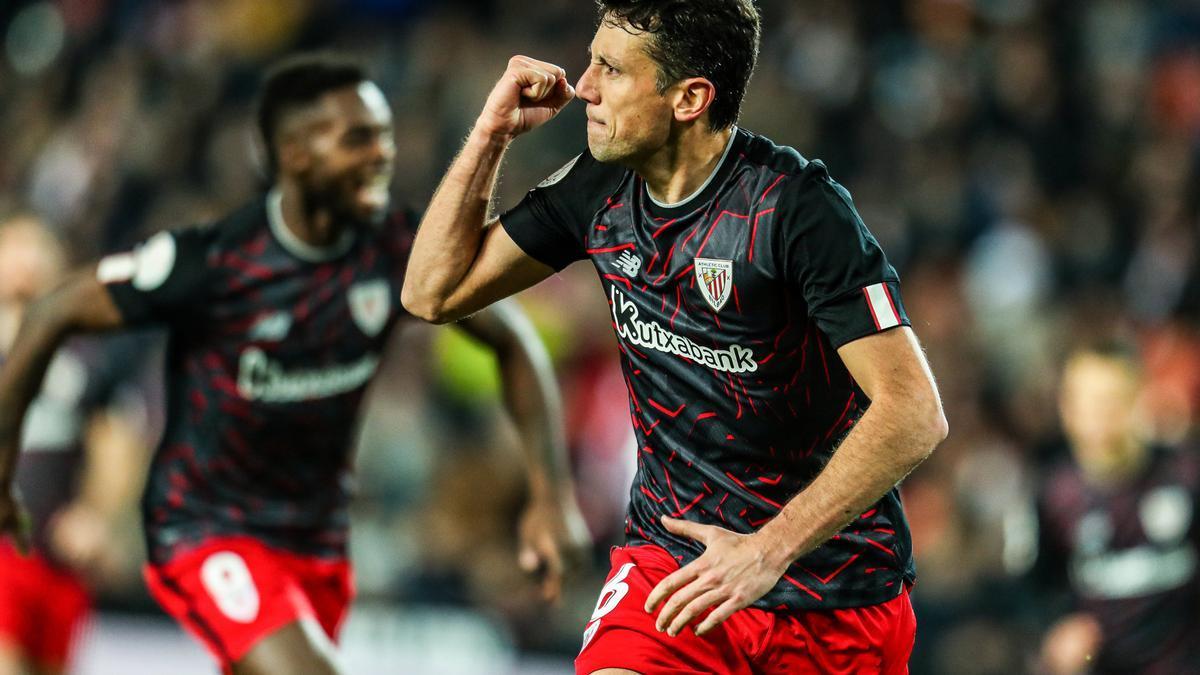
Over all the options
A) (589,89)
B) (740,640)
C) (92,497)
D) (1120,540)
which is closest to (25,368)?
(589,89)

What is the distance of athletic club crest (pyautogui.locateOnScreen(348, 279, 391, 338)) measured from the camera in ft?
18.0

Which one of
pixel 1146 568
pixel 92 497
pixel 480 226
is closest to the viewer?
pixel 480 226

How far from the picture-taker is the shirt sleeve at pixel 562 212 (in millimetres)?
4012

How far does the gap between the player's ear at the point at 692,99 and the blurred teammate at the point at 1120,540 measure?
3306 mm

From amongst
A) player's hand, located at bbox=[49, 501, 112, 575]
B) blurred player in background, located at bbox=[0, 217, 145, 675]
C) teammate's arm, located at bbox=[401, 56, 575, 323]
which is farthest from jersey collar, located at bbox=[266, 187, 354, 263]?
player's hand, located at bbox=[49, 501, 112, 575]

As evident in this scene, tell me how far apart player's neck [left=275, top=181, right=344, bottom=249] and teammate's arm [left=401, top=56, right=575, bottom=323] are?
144cm

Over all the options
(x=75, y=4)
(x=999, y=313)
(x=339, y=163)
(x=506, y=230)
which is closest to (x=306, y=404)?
(x=339, y=163)

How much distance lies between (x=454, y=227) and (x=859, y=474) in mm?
1191

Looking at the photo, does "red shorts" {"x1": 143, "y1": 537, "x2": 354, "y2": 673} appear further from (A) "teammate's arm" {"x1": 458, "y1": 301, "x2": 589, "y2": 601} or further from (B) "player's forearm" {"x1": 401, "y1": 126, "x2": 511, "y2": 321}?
(B) "player's forearm" {"x1": 401, "y1": 126, "x2": 511, "y2": 321}

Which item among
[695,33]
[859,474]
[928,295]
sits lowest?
[928,295]

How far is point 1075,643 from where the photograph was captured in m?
6.27

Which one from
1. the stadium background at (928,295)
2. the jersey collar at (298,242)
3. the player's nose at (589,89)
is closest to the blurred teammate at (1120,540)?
the stadium background at (928,295)

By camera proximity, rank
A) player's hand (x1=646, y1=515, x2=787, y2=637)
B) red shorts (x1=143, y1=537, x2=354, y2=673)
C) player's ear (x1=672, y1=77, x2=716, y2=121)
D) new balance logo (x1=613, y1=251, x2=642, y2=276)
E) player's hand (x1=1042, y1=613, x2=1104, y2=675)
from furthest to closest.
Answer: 1. player's hand (x1=1042, y1=613, x2=1104, y2=675)
2. red shorts (x1=143, y1=537, x2=354, y2=673)
3. new balance logo (x1=613, y1=251, x2=642, y2=276)
4. player's ear (x1=672, y1=77, x2=716, y2=121)
5. player's hand (x1=646, y1=515, x2=787, y2=637)

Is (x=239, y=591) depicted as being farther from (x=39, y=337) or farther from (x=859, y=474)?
(x=859, y=474)
